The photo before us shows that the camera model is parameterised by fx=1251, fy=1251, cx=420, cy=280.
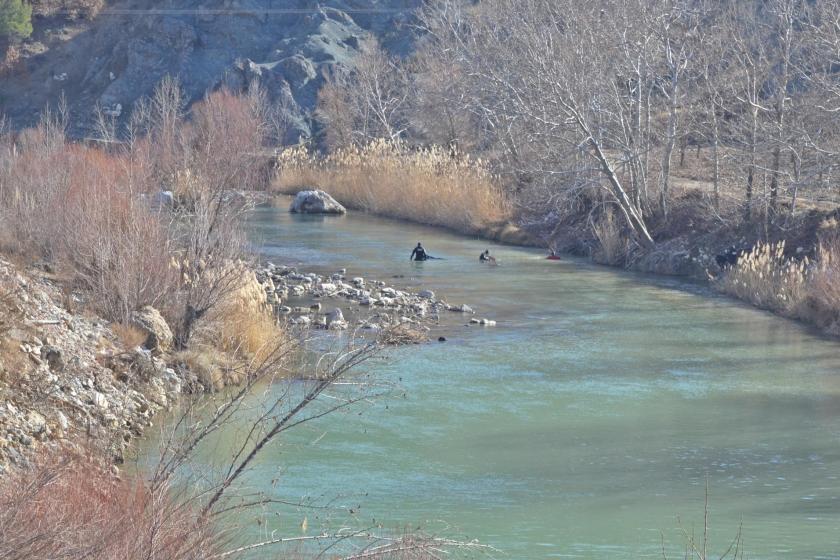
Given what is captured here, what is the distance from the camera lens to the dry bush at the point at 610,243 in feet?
80.9

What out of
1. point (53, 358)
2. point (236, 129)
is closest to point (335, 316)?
point (53, 358)

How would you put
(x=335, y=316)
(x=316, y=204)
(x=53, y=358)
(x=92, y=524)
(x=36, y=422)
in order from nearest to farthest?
1. (x=92, y=524)
2. (x=36, y=422)
3. (x=53, y=358)
4. (x=335, y=316)
5. (x=316, y=204)

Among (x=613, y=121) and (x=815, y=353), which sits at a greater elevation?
(x=613, y=121)

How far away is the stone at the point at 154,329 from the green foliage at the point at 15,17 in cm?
4479

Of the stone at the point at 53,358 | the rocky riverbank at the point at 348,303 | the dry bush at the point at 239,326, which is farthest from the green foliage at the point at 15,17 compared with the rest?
the stone at the point at 53,358

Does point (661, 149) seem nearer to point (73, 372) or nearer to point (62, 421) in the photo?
point (73, 372)

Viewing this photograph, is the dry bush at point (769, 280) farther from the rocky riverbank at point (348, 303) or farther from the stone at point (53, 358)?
the stone at point (53, 358)

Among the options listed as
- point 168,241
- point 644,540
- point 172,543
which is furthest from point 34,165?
point 172,543

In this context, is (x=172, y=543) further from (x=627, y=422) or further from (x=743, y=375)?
(x=743, y=375)

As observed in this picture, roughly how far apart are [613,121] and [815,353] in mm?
9860

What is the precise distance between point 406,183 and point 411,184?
271 millimetres

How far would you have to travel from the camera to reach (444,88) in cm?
3706

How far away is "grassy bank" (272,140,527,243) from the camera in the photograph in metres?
29.2

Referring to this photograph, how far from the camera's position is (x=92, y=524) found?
241 inches
